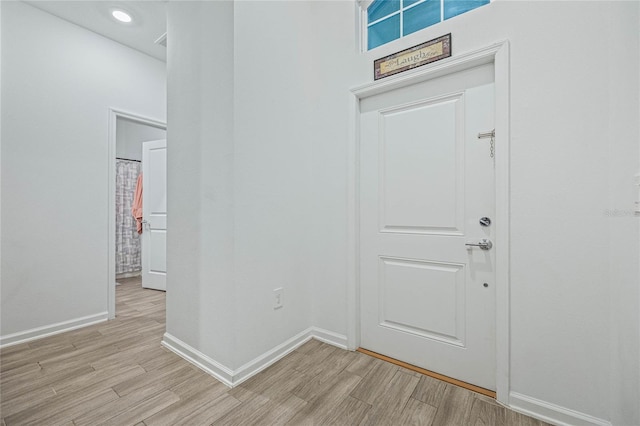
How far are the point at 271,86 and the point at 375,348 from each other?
6.55 feet

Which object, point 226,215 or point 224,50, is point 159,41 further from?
point 226,215

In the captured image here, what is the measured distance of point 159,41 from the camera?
294 centimetres

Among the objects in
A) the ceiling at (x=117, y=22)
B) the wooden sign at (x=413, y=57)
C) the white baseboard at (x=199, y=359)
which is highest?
the ceiling at (x=117, y=22)

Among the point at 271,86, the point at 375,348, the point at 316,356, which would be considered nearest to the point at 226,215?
the point at 271,86

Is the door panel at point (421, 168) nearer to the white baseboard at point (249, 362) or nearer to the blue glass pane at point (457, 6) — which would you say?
the blue glass pane at point (457, 6)

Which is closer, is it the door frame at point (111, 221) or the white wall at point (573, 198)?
the white wall at point (573, 198)

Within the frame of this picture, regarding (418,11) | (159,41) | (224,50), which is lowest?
(224,50)

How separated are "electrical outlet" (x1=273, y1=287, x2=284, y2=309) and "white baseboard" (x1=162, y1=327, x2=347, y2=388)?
11.2 inches

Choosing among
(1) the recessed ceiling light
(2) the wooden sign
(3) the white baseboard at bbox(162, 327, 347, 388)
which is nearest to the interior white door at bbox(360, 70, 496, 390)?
(2) the wooden sign

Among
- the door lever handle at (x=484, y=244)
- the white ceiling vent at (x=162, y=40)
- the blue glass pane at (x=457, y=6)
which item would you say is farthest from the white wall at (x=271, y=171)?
the white ceiling vent at (x=162, y=40)

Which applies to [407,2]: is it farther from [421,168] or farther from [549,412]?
[549,412]

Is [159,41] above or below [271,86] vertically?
above

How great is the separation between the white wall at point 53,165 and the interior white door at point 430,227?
8.44 ft

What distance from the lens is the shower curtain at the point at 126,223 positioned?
4609 mm
